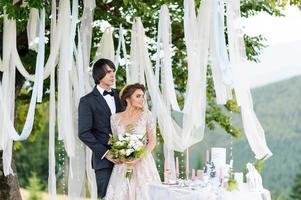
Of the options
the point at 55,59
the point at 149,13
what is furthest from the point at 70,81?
the point at 149,13

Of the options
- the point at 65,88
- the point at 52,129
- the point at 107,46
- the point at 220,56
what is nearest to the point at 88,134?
the point at 220,56

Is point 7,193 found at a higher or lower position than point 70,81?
lower

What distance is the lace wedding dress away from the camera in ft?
20.6

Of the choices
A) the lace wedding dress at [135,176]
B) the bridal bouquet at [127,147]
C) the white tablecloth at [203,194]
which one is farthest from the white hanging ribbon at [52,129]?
the white tablecloth at [203,194]

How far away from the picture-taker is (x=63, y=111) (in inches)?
310

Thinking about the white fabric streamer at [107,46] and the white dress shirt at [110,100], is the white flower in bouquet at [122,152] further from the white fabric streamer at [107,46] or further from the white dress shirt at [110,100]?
the white fabric streamer at [107,46]

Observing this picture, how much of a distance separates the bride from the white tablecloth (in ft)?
1.34

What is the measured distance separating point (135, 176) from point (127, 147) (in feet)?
1.20

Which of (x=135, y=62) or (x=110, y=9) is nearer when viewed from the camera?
(x=135, y=62)

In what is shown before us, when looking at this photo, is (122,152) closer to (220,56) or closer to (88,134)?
(88,134)

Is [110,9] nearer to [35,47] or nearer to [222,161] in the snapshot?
[35,47]

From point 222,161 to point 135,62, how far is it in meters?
2.59

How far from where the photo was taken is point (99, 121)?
631 centimetres

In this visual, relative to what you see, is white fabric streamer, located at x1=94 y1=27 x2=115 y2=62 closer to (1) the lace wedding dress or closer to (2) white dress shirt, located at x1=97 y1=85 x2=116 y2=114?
(2) white dress shirt, located at x1=97 y1=85 x2=116 y2=114
